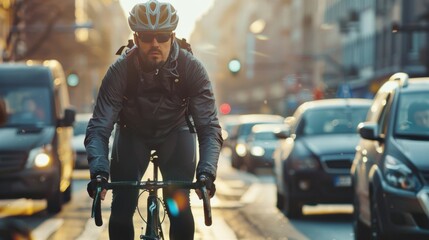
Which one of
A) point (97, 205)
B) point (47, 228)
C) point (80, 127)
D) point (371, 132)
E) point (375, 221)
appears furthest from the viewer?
point (80, 127)

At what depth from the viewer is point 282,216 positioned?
59.9 ft

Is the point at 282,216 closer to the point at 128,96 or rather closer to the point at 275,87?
the point at 128,96

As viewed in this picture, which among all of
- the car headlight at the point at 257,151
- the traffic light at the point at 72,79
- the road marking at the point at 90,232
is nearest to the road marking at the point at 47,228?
the road marking at the point at 90,232

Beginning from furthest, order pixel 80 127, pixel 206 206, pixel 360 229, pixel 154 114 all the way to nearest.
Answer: pixel 80 127, pixel 360 229, pixel 154 114, pixel 206 206

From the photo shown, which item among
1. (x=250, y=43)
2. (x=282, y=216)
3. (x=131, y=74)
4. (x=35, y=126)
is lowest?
(x=250, y=43)

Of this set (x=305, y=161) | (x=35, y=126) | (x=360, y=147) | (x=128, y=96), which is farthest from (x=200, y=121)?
(x=35, y=126)

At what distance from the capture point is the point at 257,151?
37.5 meters

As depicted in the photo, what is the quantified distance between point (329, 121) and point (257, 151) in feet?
60.0

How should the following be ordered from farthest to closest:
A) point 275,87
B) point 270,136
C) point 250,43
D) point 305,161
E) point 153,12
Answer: point 275,87, point 250,43, point 270,136, point 305,161, point 153,12

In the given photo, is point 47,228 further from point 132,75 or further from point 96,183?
point 96,183

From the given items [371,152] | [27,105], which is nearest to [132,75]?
[371,152]

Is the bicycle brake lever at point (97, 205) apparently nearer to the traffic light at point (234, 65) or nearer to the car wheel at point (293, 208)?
the car wheel at point (293, 208)

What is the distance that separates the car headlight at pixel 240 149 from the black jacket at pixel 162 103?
3240 cm

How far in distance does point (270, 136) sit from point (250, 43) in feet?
130
